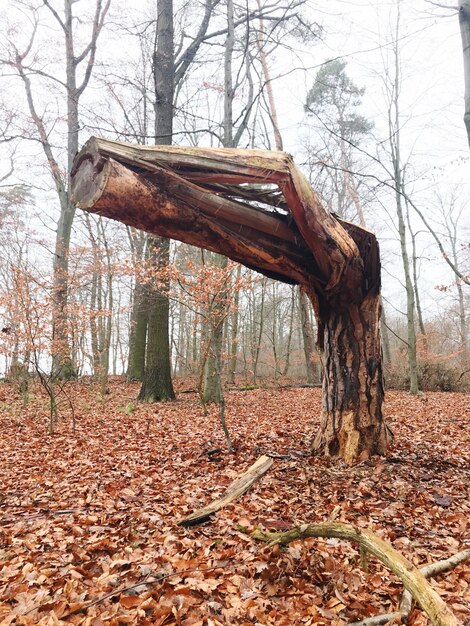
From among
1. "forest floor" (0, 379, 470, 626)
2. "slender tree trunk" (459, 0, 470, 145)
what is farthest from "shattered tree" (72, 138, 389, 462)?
"slender tree trunk" (459, 0, 470, 145)

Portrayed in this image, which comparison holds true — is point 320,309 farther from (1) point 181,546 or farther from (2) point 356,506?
(1) point 181,546

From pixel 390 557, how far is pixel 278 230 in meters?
3.07

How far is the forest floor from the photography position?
7.77 feet

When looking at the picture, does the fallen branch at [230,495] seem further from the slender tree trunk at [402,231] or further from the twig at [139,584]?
the slender tree trunk at [402,231]

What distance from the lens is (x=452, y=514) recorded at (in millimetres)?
3607

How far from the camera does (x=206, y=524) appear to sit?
136 inches

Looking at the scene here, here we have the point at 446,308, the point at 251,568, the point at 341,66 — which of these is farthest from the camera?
the point at 446,308

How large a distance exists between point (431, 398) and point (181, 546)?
10824 mm

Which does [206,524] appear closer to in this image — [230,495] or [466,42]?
[230,495]

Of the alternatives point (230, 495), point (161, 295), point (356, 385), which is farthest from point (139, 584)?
point (161, 295)

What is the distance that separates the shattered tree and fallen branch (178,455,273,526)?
1.44 metres

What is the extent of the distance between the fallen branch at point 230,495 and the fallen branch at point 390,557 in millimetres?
584

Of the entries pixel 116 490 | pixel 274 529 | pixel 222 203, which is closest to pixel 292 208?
pixel 222 203

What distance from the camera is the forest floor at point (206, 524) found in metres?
2.37
